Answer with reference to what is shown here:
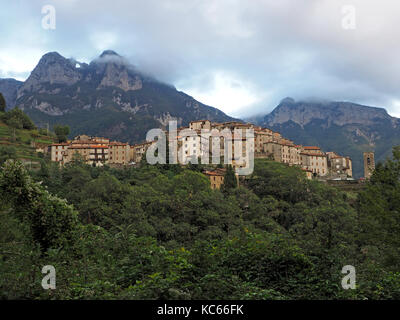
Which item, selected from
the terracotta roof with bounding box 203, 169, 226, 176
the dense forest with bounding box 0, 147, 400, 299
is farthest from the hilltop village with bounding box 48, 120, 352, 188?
the dense forest with bounding box 0, 147, 400, 299

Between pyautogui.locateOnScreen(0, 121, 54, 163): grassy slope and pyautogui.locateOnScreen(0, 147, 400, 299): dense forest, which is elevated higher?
pyautogui.locateOnScreen(0, 121, 54, 163): grassy slope

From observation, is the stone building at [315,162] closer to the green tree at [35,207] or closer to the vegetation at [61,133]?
the vegetation at [61,133]

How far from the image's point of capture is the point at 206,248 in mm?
12844

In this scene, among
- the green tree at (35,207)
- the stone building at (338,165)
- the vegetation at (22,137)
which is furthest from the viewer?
the stone building at (338,165)

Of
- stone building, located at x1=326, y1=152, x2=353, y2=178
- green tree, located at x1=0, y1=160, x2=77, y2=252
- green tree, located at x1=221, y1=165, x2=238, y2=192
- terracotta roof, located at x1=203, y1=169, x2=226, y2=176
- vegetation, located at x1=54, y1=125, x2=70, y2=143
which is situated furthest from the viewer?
stone building, located at x1=326, y1=152, x2=353, y2=178

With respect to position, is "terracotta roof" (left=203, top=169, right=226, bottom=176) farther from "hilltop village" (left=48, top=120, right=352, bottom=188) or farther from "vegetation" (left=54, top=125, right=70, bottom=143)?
"vegetation" (left=54, top=125, right=70, bottom=143)

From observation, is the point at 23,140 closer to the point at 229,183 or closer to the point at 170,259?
the point at 229,183

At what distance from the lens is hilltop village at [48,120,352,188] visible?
275 ft

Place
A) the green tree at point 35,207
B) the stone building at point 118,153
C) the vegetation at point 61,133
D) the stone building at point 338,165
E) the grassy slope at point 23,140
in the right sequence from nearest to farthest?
the green tree at point 35,207 < the grassy slope at point 23,140 < the stone building at point 118,153 < the vegetation at point 61,133 < the stone building at point 338,165

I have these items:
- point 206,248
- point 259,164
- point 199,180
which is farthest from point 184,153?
point 206,248

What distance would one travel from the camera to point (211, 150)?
90062mm

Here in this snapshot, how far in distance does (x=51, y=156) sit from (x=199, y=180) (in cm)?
4488

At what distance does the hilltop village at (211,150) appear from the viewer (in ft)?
275

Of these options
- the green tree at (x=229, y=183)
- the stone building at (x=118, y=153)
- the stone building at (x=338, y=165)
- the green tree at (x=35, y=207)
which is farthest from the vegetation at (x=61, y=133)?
the green tree at (x=35, y=207)
